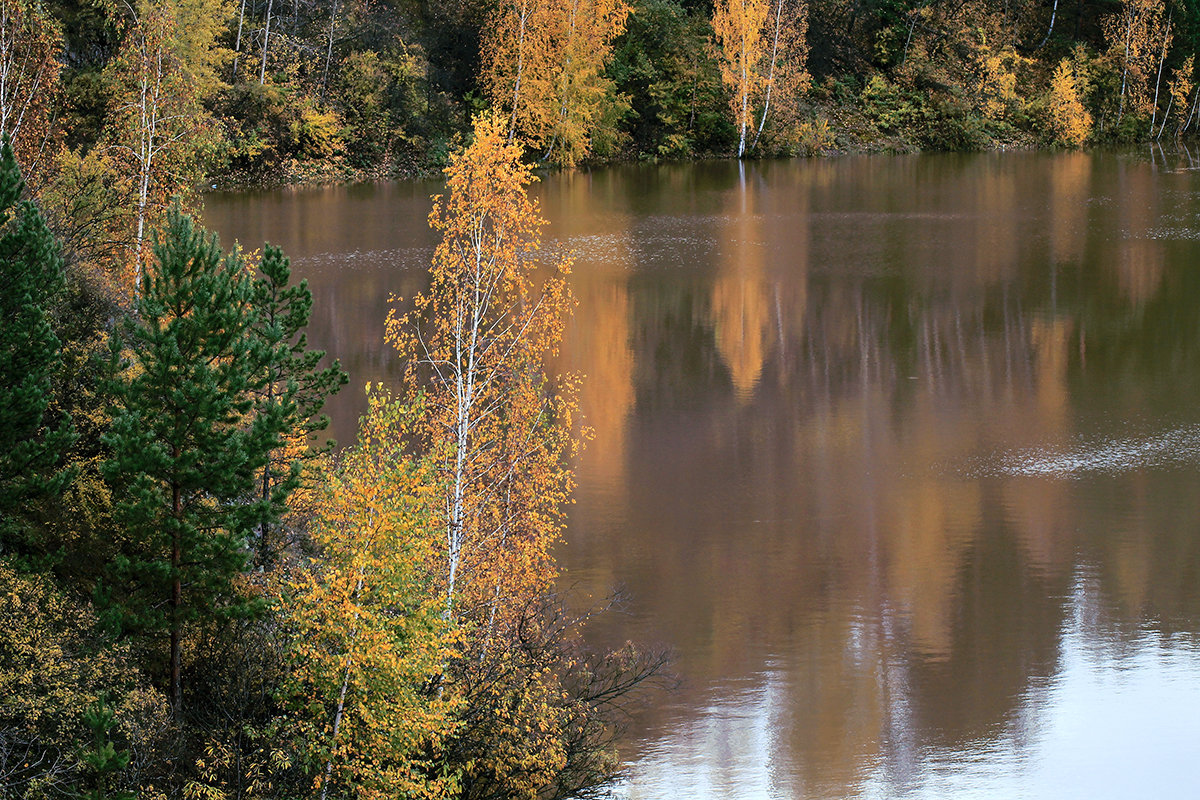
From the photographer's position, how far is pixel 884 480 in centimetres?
2378

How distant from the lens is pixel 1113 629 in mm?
18406

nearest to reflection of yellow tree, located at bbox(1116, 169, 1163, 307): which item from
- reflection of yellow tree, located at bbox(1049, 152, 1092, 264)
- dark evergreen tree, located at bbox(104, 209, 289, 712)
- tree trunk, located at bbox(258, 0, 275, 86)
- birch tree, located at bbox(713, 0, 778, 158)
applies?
reflection of yellow tree, located at bbox(1049, 152, 1092, 264)

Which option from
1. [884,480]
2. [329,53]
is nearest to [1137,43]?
[329,53]

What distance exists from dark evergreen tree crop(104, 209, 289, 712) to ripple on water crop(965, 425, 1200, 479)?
47.2ft

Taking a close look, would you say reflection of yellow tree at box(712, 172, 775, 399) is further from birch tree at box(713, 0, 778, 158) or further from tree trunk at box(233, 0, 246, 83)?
tree trunk at box(233, 0, 246, 83)

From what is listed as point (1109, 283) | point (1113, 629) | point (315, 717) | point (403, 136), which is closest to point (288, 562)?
point (315, 717)

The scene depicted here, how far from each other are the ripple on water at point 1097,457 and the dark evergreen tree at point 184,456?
14394 mm

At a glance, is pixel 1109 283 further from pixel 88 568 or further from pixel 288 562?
pixel 88 568

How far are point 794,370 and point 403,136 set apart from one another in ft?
115

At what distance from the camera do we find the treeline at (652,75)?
58188mm

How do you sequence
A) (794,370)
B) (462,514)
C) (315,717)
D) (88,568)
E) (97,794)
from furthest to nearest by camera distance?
(794,370) < (462,514) < (88,568) < (315,717) < (97,794)

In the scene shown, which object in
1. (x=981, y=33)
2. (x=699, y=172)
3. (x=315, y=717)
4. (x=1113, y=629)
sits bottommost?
(x=1113, y=629)

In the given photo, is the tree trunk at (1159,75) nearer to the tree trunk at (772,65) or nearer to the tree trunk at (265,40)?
the tree trunk at (772,65)

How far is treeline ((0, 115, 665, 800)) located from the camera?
39.6 feet
